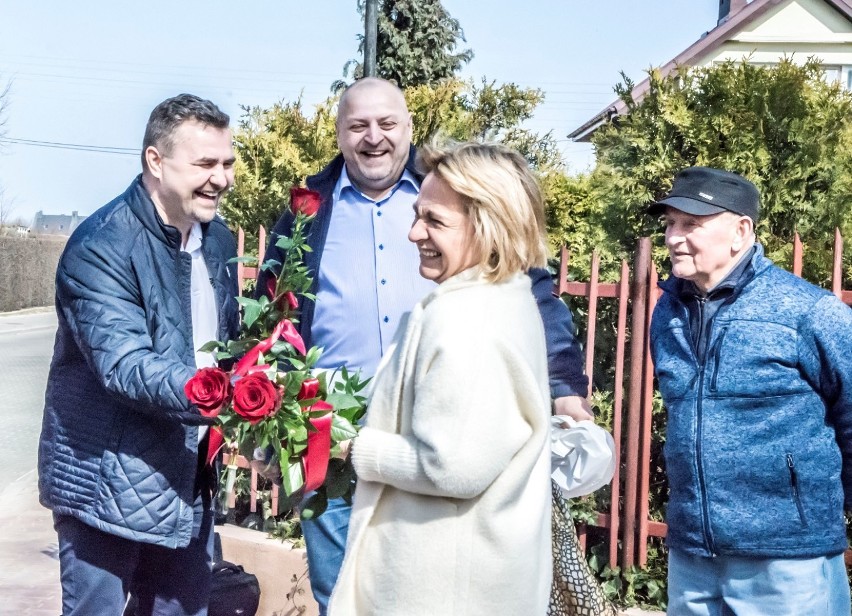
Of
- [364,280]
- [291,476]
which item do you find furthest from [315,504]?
[364,280]

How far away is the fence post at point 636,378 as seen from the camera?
13.5 feet

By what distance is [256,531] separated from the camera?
5.03 m

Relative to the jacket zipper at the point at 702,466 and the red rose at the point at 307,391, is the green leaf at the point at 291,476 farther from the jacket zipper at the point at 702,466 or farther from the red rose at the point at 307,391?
the jacket zipper at the point at 702,466

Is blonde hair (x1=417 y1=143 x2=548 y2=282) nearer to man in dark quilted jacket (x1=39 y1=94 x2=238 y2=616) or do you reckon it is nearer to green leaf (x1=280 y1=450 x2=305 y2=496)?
green leaf (x1=280 y1=450 x2=305 y2=496)

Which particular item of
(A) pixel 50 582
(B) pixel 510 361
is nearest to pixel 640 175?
(B) pixel 510 361

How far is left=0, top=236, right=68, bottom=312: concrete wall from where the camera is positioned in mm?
31344

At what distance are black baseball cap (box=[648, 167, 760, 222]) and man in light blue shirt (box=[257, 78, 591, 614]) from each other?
0.54m

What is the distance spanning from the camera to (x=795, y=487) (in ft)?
8.84

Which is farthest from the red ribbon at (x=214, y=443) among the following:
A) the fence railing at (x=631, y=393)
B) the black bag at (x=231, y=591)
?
the fence railing at (x=631, y=393)

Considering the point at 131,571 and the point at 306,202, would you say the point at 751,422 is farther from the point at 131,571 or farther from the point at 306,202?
the point at 131,571

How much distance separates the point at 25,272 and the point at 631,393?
31.7 meters

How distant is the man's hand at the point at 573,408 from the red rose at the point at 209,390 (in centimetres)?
111

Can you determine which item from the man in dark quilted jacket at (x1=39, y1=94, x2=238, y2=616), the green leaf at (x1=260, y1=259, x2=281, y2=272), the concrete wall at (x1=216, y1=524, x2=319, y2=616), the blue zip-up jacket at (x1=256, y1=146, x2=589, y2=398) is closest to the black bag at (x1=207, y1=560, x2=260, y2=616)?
the concrete wall at (x1=216, y1=524, x2=319, y2=616)

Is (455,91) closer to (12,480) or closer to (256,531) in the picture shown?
(256,531)
